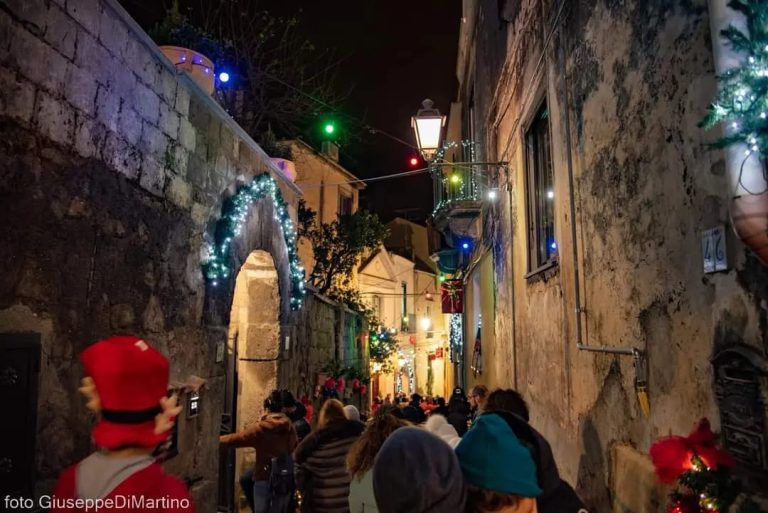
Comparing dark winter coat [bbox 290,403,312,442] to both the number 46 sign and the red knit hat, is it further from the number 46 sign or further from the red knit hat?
the number 46 sign

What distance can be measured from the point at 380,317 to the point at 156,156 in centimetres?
2513

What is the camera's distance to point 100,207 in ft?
11.6

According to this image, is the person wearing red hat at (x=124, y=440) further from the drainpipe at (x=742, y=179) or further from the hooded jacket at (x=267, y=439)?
the hooded jacket at (x=267, y=439)

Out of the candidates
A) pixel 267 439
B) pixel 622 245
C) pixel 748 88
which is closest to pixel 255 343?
pixel 267 439

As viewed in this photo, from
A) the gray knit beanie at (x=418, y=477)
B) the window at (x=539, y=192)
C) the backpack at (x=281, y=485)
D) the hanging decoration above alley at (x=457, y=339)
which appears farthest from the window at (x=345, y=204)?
the gray knit beanie at (x=418, y=477)

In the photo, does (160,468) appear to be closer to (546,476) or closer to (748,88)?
(546,476)

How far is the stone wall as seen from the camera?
2.87 metres

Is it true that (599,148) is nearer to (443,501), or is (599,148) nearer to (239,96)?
(443,501)

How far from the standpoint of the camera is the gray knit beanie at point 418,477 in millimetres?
1766

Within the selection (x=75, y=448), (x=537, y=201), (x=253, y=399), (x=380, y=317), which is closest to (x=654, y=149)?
(x=537, y=201)

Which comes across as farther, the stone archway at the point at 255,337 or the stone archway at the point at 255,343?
the stone archway at the point at 255,343

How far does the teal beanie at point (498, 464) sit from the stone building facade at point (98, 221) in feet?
7.20

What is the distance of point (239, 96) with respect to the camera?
1011 cm

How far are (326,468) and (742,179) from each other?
2982 millimetres
